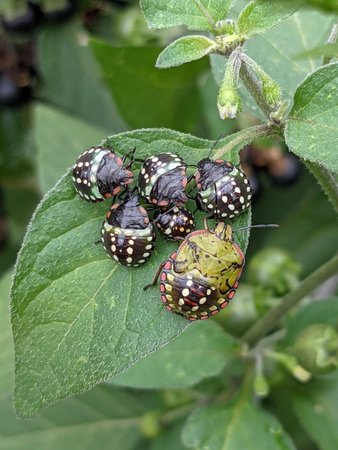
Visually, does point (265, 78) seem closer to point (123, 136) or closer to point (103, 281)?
point (123, 136)

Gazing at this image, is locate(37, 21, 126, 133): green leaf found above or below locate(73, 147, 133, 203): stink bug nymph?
below

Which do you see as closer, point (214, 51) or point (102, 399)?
point (214, 51)

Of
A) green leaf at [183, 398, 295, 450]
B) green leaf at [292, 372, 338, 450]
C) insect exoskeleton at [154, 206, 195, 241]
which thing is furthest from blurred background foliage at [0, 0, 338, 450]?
insect exoskeleton at [154, 206, 195, 241]

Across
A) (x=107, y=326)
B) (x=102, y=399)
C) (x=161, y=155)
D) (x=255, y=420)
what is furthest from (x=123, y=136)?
(x=102, y=399)

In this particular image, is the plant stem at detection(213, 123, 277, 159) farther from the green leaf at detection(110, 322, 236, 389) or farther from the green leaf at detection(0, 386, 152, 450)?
the green leaf at detection(0, 386, 152, 450)

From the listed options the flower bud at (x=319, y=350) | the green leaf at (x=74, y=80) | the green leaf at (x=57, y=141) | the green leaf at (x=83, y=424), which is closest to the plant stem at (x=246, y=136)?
the flower bud at (x=319, y=350)

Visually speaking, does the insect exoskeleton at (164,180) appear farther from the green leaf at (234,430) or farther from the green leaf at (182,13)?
the green leaf at (234,430)
